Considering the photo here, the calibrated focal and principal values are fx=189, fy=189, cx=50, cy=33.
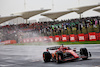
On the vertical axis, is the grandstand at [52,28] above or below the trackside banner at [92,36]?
above

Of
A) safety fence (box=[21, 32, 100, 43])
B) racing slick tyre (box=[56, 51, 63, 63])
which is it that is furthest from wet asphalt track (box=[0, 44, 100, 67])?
safety fence (box=[21, 32, 100, 43])

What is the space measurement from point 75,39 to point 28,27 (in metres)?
11.1

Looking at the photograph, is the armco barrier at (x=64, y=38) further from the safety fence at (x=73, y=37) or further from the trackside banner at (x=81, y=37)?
the trackside banner at (x=81, y=37)

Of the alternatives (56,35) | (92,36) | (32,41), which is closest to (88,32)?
(92,36)

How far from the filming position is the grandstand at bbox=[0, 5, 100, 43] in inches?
938

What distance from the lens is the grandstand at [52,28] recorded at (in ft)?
78.2

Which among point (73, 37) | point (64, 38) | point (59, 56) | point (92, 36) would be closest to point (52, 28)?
point (64, 38)

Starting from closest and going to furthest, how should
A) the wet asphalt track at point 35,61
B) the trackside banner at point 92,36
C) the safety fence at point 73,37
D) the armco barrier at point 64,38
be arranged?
the wet asphalt track at point 35,61 → the trackside banner at point 92,36 → the safety fence at point 73,37 → the armco barrier at point 64,38

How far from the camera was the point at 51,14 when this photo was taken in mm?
33312

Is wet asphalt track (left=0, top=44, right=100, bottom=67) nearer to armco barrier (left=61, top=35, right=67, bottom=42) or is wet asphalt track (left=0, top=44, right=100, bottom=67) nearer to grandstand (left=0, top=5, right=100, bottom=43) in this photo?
grandstand (left=0, top=5, right=100, bottom=43)

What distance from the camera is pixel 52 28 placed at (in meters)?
28.1

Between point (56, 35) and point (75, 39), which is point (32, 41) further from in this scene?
point (75, 39)

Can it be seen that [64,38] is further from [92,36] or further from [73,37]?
[92,36]

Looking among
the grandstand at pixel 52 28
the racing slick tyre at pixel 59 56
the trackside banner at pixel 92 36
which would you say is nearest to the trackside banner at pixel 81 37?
the grandstand at pixel 52 28
